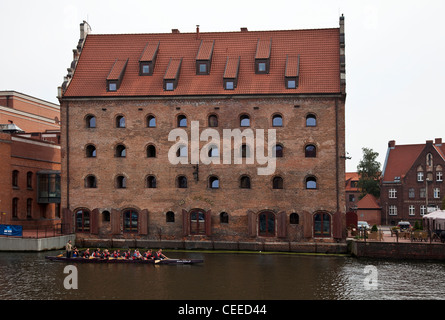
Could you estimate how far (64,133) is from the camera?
44281 mm

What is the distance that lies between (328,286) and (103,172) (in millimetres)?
23200

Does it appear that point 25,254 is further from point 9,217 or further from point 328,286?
point 328,286

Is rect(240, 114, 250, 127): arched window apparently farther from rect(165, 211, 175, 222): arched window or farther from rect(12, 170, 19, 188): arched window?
rect(12, 170, 19, 188): arched window

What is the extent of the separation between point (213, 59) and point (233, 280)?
22904mm

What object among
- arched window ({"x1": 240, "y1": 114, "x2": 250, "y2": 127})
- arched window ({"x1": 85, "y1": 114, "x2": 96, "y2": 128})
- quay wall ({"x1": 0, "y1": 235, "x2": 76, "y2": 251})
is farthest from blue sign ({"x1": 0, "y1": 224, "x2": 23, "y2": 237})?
arched window ({"x1": 240, "y1": 114, "x2": 250, "y2": 127})

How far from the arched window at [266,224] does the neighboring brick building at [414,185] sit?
3489cm

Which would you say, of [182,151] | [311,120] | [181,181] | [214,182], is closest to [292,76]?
[311,120]

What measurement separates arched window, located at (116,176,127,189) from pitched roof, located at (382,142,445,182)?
4388cm

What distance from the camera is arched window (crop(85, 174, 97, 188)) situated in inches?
1732

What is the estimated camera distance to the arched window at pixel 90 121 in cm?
4422

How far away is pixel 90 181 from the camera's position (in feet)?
145
